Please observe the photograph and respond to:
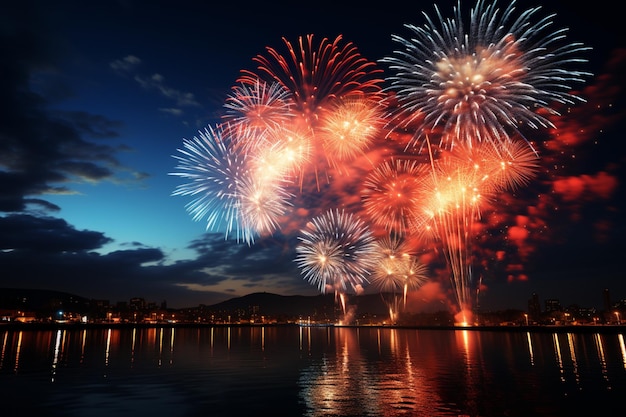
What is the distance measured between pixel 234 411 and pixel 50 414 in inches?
367

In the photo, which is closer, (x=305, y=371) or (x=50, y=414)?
(x=50, y=414)

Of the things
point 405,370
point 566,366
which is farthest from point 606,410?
point 566,366

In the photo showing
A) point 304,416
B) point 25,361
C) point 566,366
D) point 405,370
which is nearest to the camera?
point 304,416

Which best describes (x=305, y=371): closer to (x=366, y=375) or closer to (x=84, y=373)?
(x=366, y=375)

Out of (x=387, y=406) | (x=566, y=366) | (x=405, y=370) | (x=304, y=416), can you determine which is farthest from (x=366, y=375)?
(x=566, y=366)

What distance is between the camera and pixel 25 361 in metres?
46.2

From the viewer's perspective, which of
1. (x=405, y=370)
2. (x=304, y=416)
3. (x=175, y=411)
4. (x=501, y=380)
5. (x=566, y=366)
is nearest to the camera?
(x=304, y=416)

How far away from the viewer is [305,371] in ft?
127

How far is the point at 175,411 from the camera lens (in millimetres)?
22391

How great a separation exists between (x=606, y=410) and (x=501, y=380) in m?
10.2

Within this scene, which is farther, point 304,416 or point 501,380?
point 501,380

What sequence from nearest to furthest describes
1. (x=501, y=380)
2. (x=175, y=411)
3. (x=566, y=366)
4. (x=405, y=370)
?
(x=175, y=411) < (x=501, y=380) < (x=405, y=370) < (x=566, y=366)

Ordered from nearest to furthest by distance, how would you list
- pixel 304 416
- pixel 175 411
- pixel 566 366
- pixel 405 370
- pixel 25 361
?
pixel 304 416 < pixel 175 411 < pixel 405 370 < pixel 566 366 < pixel 25 361

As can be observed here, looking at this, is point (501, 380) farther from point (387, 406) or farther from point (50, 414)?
point (50, 414)
